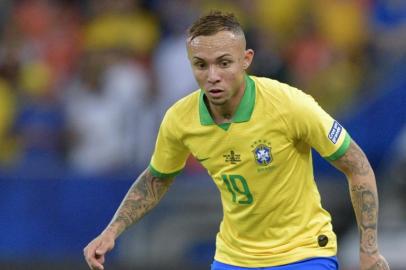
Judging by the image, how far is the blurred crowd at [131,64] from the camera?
11.1 meters

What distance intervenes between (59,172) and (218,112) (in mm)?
5106

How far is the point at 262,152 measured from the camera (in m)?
6.05

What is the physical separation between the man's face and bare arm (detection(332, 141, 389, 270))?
0.68 metres

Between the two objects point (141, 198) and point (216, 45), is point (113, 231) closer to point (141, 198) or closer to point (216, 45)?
point (141, 198)

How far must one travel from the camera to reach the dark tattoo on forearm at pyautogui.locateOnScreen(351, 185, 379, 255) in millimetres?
5910

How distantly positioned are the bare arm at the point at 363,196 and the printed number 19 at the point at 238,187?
0.48m

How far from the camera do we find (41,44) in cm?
1272

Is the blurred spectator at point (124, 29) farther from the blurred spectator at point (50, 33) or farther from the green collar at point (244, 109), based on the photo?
the green collar at point (244, 109)

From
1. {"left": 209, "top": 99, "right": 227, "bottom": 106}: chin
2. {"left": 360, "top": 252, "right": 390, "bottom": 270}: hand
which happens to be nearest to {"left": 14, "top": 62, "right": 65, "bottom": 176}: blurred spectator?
{"left": 209, "top": 99, "right": 227, "bottom": 106}: chin

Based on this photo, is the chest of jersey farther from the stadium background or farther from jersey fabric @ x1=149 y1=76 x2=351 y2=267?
the stadium background

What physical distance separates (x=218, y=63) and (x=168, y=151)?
0.73 metres

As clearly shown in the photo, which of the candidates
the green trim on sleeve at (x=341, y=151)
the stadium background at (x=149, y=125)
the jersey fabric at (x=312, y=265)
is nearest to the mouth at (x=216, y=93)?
the green trim on sleeve at (x=341, y=151)

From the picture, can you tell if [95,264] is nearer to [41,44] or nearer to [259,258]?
[259,258]

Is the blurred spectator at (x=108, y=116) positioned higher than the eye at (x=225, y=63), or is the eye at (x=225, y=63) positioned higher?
the blurred spectator at (x=108, y=116)
